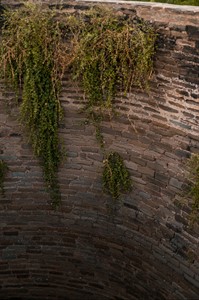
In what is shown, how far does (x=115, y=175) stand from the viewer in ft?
18.3

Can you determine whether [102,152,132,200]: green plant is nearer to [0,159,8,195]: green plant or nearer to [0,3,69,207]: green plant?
[0,3,69,207]: green plant

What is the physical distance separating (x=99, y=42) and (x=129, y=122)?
102 cm

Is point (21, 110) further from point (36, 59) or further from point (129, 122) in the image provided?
point (129, 122)

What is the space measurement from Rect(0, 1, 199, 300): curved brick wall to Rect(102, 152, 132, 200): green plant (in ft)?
0.29

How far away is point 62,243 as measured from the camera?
255 inches

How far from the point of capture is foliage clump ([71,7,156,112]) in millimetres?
4656

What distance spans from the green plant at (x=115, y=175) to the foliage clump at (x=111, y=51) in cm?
80

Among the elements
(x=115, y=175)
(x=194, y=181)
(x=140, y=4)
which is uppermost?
(x=140, y=4)

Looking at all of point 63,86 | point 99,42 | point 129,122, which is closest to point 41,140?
point 63,86

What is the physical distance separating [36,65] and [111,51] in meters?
0.88

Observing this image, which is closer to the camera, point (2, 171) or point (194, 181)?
point (194, 181)

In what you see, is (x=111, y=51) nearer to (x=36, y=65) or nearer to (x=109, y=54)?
(x=109, y=54)

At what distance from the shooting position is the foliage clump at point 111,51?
466cm

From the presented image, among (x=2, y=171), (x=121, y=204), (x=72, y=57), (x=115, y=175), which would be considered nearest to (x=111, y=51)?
(x=72, y=57)
